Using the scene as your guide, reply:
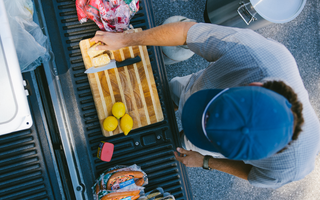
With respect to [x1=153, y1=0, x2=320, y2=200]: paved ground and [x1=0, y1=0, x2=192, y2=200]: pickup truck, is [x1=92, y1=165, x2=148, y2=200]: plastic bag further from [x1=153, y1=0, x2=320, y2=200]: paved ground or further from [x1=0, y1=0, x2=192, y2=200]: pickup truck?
[x1=153, y1=0, x2=320, y2=200]: paved ground

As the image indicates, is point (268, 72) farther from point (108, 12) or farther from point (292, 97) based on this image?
point (108, 12)

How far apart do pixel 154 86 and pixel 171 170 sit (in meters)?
0.39

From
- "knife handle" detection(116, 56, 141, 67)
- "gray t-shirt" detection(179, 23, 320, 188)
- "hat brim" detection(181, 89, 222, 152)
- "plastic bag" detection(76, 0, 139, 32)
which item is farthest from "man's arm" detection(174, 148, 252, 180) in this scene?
"plastic bag" detection(76, 0, 139, 32)

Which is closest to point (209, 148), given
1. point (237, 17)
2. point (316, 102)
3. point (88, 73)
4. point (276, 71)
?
point (276, 71)

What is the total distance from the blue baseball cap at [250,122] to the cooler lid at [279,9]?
1.68ft

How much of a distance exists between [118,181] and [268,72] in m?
0.66

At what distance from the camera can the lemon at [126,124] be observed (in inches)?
31.9

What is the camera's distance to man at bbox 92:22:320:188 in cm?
51

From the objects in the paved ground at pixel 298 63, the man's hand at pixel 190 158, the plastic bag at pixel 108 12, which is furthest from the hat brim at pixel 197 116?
the paved ground at pixel 298 63

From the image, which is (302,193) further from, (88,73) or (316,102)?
(88,73)

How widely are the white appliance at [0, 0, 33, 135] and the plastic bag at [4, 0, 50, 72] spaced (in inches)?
6.3

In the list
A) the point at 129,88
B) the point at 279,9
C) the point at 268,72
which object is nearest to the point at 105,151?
the point at 129,88

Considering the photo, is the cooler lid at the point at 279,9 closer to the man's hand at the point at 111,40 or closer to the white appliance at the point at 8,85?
the man's hand at the point at 111,40

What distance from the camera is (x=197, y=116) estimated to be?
0.62 metres
